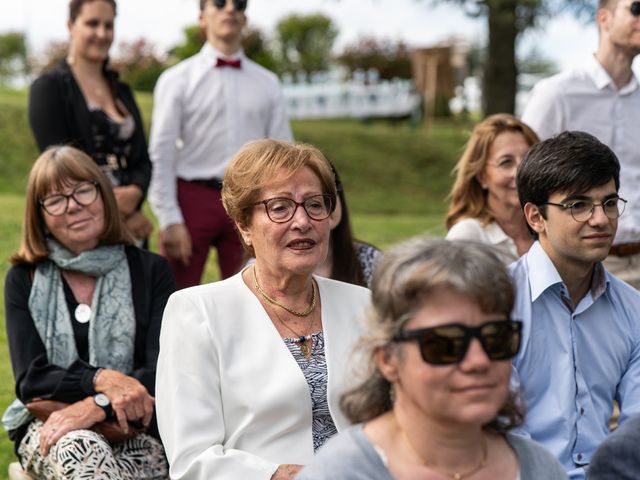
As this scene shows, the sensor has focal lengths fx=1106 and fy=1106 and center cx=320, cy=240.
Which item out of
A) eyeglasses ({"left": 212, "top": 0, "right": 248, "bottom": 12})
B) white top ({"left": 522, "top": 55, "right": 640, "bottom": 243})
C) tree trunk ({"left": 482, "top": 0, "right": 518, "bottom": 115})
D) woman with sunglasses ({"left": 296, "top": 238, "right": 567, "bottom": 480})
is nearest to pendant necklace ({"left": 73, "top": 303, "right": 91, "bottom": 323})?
Result: woman with sunglasses ({"left": 296, "top": 238, "right": 567, "bottom": 480})

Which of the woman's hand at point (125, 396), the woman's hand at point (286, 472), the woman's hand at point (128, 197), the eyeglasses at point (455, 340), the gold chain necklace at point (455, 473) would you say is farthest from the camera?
the woman's hand at point (128, 197)

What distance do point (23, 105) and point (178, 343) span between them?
15.6 meters

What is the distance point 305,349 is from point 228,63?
362 centimetres

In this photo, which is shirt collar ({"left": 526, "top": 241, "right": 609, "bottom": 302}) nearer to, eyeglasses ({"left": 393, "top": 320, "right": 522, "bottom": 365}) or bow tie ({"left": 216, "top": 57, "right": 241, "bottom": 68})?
eyeglasses ({"left": 393, "top": 320, "right": 522, "bottom": 365})

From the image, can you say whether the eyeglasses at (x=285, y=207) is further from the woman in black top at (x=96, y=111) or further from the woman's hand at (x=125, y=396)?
the woman in black top at (x=96, y=111)

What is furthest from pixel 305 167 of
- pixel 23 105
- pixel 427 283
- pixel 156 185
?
pixel 23 105

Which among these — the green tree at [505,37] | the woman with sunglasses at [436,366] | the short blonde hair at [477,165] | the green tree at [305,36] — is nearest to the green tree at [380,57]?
the green tree at [305,36]

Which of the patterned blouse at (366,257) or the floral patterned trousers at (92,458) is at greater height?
the patterned blouse at (366,257)

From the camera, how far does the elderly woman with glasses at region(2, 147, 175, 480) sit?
14.5 ft

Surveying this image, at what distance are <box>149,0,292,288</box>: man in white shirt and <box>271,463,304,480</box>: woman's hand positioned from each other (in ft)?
11.3

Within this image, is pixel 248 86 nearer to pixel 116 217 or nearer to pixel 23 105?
pixel 116 217

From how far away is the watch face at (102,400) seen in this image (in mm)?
4344

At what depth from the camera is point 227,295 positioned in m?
3.60

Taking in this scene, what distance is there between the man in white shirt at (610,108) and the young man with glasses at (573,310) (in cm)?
206
